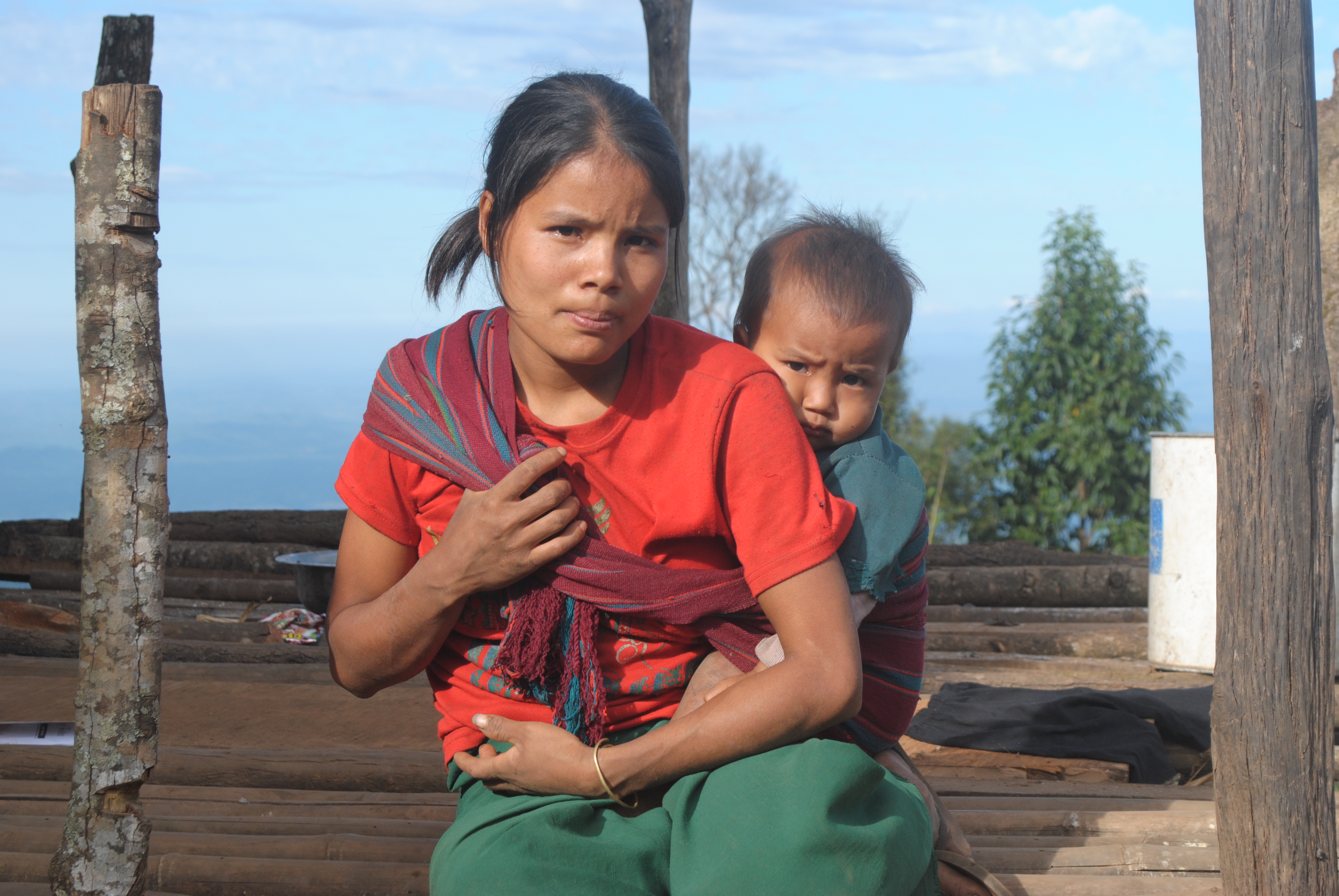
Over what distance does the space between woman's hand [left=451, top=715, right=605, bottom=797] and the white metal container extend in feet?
13.6

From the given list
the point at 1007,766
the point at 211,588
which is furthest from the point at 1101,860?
the point at 211,588

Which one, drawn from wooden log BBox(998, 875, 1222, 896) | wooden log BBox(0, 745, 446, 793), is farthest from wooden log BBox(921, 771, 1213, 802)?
wooden log BBox(998, 875, 1222, 896)

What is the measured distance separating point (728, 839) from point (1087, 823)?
1.79m

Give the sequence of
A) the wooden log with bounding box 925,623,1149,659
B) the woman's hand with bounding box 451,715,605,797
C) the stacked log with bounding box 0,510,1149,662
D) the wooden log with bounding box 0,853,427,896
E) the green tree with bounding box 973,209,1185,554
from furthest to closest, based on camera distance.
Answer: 1. the green tree with bounding box 973,209,1185,554
2. the stacked log with bounding box 0,510,1149,662
3. the wooden log with bounding box 925,623,1149,659
4. the wooden log with bounding box 0,853,427,896
5. the woman's hand with bounding box 451,715,605,797

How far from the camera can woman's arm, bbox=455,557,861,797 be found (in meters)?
1.71

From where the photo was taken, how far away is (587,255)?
1.77m

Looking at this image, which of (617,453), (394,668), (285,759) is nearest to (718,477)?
(617,453)

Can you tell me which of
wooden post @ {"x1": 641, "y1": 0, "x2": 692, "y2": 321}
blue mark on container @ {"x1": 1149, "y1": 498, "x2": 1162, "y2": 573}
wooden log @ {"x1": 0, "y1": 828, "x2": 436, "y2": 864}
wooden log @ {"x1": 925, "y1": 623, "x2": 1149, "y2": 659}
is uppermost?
wooden post @ {"x1": 641, "y1": 0, "x2": 692, "y2": 321}

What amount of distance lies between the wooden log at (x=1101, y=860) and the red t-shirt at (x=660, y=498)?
125cm

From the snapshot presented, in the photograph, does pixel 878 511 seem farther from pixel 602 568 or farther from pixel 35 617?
pixel 35 617

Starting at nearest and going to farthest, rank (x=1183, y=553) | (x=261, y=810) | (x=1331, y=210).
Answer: (x=261, y=810) < (x=1183, y=553) < (x=1331, y=210)

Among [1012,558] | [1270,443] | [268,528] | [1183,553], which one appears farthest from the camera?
[268,528]

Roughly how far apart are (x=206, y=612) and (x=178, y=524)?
1.92 metres

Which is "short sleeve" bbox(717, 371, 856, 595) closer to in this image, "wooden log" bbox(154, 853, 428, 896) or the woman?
the woman
